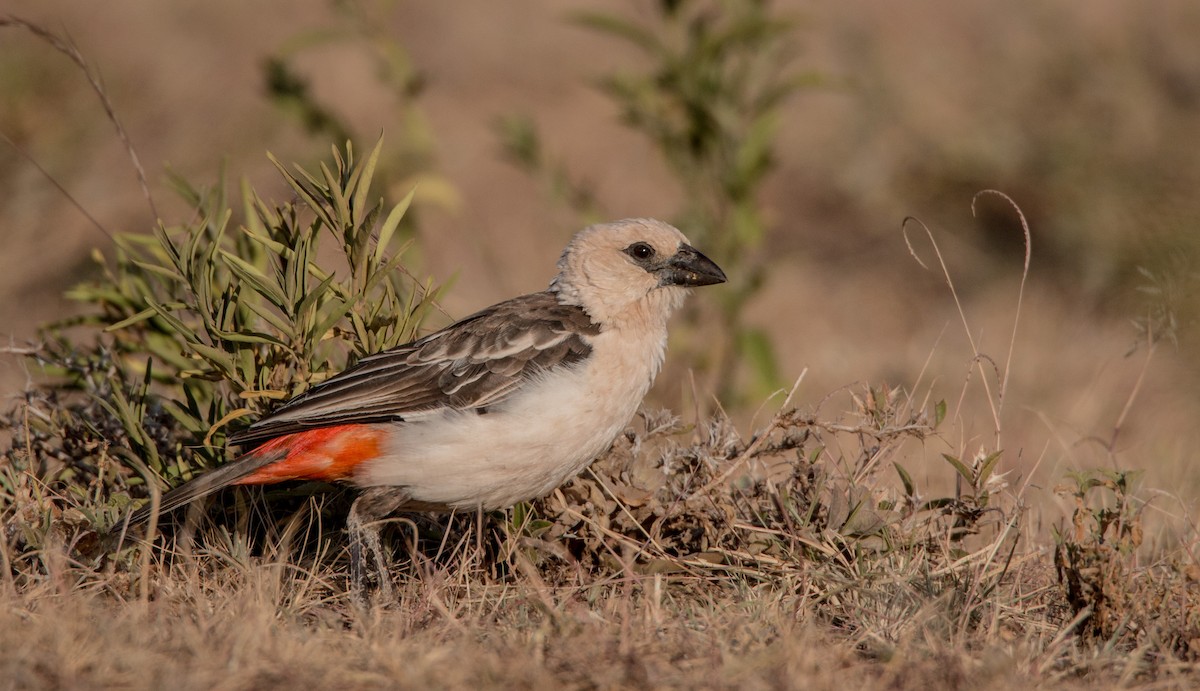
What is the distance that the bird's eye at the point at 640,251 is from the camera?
4789mm

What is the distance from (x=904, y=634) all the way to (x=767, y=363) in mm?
3045

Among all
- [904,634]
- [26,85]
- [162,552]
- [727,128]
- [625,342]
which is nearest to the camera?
[904,634]

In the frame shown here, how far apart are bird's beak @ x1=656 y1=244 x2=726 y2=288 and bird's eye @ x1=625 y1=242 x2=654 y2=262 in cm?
7

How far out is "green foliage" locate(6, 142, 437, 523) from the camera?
4379 millimetres

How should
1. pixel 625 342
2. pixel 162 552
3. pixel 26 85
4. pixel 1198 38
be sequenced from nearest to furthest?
1. pixel 162 552
2. pixel 625 342
3. pixel 26 85
4. pixel 1198 38

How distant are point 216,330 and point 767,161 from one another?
3113mm

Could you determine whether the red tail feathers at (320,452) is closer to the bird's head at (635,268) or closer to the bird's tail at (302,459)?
the bird's tail at (302,459)

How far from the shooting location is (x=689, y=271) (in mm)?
4777

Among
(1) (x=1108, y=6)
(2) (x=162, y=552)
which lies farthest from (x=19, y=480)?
(1) (x=1108, y=6)

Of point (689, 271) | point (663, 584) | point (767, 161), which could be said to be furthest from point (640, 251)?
point (767, 161)

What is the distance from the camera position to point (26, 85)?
9461 millimetres

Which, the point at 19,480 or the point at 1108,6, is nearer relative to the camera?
the point at 19,480

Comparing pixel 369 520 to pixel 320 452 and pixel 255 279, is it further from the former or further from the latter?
pixel 255 279

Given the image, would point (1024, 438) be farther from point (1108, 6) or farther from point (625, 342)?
point (1108, 6)
